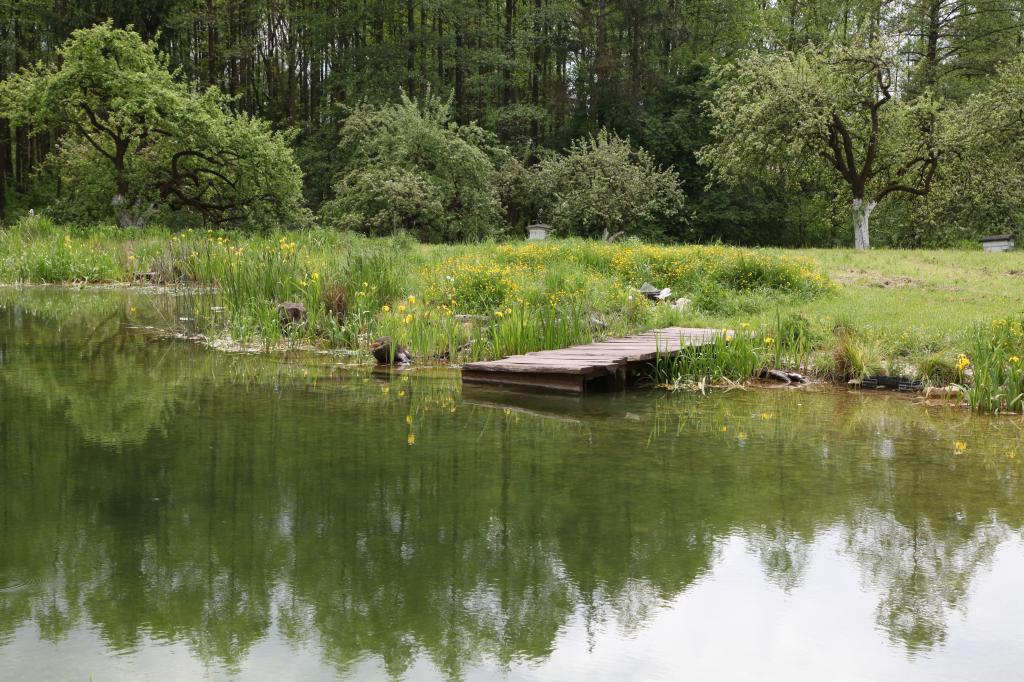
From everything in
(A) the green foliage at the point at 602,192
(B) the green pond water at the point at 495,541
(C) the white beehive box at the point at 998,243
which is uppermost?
(A) the green foliage at the point at 602,192

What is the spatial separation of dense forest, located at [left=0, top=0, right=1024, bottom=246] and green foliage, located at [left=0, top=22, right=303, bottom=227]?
279 millimetres

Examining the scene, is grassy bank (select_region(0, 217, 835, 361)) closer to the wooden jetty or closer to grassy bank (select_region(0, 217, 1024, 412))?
grassy bank (select_region(0, 217, 1024, 412))

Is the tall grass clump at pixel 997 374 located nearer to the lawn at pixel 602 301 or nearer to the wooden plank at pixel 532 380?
the lawn at pixel 602 301

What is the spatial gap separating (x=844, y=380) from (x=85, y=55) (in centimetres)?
2210

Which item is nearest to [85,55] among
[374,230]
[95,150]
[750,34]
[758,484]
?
[95,150]

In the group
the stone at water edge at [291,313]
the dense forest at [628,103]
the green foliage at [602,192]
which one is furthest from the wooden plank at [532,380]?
the green foliage at [602,192]

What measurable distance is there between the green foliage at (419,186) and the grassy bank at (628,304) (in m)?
10.9

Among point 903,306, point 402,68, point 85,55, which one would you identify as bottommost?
point 903,306

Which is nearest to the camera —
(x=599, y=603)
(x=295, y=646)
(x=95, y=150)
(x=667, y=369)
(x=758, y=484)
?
(x=295, y=646)

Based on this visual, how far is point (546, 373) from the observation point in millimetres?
9469

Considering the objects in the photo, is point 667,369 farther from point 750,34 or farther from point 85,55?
point 750,34

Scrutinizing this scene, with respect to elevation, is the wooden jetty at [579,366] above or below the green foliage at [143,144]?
below

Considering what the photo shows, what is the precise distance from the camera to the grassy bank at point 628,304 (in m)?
10.2

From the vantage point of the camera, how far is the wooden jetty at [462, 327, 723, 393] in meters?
9.34
